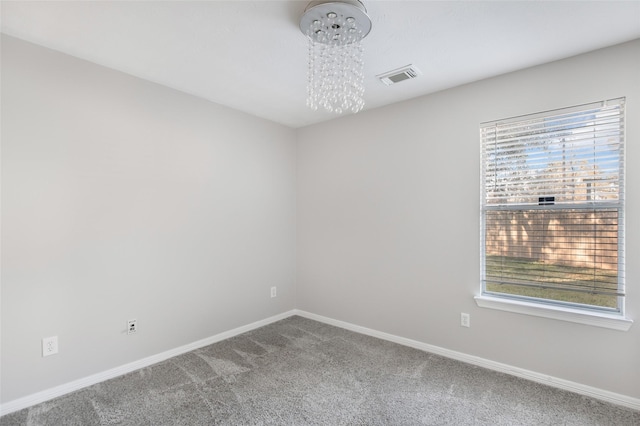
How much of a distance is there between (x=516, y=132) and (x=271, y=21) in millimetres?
2067

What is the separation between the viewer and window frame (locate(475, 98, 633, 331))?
7.04ft

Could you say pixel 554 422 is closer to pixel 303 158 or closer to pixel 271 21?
pixel 271 21

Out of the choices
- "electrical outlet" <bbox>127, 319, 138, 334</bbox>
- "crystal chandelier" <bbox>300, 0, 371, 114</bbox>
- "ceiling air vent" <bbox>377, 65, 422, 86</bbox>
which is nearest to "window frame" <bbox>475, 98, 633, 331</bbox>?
"ceiling air vent" <bbox>377, 65, 422, 86</bbox>

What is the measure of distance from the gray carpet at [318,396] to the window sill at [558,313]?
52 centimetres

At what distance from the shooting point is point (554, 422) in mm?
1964

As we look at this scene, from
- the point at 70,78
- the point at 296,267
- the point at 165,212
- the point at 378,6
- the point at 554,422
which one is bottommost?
the point at 554,422

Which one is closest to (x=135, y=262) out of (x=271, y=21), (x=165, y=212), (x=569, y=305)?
(x=165, y=212)

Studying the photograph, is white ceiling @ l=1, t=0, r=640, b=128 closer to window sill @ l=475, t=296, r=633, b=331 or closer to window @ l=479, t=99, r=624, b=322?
window @ l=479, t=99, r=624, b=322

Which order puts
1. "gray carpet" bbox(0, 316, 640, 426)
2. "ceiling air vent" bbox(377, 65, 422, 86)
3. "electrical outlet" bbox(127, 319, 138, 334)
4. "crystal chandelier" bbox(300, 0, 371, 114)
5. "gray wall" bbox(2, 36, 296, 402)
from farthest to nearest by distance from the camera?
"electrical outlet" bbox(127, 319, 138, 334) < "ceiling air vent" bbox(377, 65, 422, 86) < "gray wall" bbox(2, 36, 296, 402) < "gray carpet" bbox(0, 316, 640, 426) < "crystal chandelier" bbox(300, 0, 371, 114)

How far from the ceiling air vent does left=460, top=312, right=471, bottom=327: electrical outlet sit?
208 centimetres

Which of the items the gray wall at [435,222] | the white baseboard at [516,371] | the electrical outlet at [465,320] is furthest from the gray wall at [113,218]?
the electrical outlet at [465,320]

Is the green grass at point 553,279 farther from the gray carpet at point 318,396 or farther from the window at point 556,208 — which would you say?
the gray carpet at point 318,396

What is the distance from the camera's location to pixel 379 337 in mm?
3305

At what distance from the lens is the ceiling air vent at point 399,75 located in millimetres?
2482
